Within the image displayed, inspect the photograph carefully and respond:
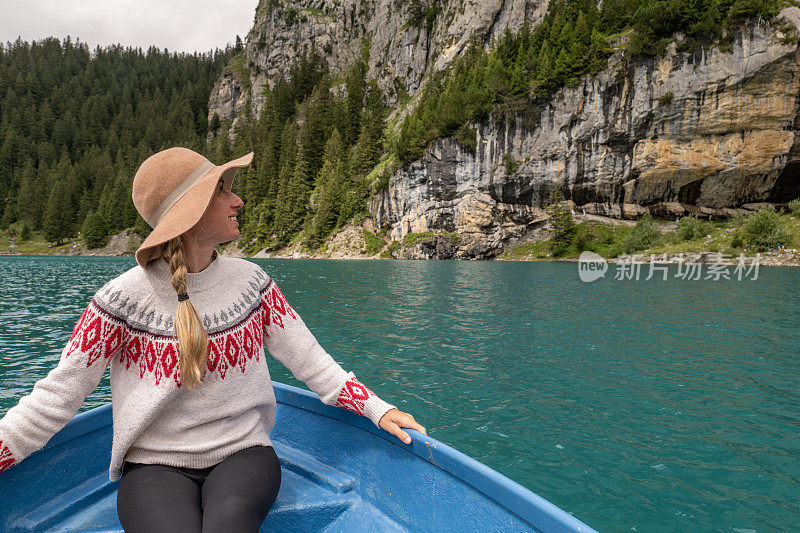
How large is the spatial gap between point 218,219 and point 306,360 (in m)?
1.05

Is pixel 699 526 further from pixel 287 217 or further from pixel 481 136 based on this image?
pixel 287 217

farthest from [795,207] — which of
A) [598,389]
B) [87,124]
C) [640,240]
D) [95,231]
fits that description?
[87,124]

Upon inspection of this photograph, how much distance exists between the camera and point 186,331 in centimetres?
195

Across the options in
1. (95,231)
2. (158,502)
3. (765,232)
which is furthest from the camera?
(95,231)

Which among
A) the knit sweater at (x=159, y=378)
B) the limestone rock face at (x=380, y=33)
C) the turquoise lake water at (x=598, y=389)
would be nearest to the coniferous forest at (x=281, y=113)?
the limestone rock face at (x=380, y=33)

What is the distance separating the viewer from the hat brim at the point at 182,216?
187 cm

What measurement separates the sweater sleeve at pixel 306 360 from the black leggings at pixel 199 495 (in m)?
0.57

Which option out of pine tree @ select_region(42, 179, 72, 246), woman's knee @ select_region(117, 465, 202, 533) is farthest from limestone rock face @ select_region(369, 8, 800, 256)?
pine tree @ select_region(42, 179, 72, 246)

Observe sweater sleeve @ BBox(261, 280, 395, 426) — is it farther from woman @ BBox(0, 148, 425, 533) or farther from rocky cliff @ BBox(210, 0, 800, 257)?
rocky cliff @ BBox(210, 0, 800, 257)

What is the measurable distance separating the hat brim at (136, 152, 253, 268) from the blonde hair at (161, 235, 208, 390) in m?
0.10

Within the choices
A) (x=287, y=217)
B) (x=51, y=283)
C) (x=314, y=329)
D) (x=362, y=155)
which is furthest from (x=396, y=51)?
(x=314, y=329)

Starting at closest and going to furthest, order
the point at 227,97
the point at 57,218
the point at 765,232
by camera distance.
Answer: the point at 765,232
the point at 57,218
the point at 227,97

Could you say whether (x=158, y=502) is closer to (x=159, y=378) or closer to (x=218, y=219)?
(x=159, y=378)

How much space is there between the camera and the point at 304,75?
113625 mm
